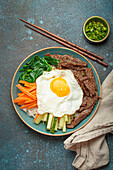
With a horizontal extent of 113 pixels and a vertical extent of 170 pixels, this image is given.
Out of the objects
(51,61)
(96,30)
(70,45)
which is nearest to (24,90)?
(51,61)

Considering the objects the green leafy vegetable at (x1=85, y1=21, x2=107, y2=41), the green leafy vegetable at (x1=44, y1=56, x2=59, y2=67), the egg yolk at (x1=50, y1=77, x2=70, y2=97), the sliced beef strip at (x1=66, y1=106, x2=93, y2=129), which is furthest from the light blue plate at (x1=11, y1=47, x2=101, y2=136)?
the egg yolk at (x1=50, y1=77, x2=70, y2=97)

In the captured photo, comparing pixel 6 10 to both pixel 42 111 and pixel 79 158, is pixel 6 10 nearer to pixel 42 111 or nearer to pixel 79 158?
pixel 42 111

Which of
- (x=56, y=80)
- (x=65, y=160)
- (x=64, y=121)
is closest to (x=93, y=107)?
(x=64, y=121)

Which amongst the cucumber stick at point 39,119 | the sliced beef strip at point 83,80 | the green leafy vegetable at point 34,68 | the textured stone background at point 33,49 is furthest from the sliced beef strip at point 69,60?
the cucumber stick at point 39,119

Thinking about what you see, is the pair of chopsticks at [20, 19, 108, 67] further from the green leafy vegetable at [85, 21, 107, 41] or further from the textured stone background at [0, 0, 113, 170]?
the green leafy vegetable at [85, 21, 107, 41]

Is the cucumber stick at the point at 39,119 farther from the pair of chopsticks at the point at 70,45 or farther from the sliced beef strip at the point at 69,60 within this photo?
the pair of chopsticks at the point at 70,45

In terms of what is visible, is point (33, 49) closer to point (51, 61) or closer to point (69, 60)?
point (51, 61)
